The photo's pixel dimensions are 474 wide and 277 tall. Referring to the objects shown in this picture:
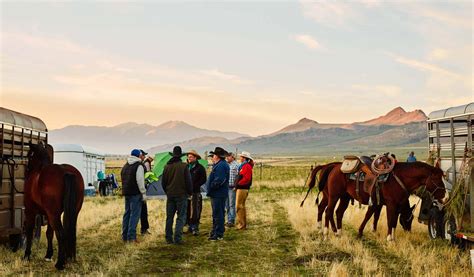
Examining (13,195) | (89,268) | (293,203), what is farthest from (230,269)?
(293,203)

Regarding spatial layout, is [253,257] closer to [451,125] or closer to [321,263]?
[321,263]

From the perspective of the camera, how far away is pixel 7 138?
10695 mm

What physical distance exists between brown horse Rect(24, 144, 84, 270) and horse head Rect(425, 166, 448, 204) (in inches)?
274

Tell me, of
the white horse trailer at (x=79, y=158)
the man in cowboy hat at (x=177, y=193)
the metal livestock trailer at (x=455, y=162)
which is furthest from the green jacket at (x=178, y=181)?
the white horse trailer at (x=79, y=158)

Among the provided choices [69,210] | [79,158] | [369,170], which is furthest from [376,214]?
[79,158]

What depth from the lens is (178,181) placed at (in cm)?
1304

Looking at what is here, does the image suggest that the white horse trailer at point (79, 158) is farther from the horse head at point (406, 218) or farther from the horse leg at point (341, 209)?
the horse head at point (406, 218)

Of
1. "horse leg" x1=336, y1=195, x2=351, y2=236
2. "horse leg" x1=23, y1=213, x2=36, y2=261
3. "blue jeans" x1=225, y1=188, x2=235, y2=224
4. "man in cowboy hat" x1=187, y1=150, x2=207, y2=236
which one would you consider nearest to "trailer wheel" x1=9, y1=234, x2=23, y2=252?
"horse leg" x1=23, y1=213, x2=36, y2=261

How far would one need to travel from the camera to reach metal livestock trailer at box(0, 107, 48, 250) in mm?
10539

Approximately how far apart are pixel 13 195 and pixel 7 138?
1.08 m

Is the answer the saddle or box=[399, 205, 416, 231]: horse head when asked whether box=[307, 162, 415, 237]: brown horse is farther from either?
the saddle

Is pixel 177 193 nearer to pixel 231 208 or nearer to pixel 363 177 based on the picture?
pixel 231 208

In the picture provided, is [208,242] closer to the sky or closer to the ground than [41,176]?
closer to the ground

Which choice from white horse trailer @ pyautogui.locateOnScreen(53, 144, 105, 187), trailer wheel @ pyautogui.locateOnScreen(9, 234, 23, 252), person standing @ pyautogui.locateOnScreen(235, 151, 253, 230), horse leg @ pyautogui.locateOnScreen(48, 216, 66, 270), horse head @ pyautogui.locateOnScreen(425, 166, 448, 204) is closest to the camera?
horse leg @ pyautogui.locateOnScreen(48, 216, 66, 270)
